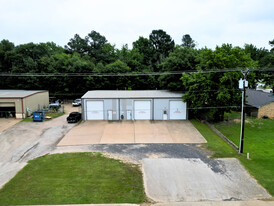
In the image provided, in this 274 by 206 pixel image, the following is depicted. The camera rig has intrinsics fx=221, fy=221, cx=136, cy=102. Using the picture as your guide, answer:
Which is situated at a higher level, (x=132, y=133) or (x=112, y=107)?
(x=112, y=107)

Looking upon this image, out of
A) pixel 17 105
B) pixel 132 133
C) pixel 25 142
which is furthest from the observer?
pixel 17 105

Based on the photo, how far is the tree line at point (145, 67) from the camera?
2277cm

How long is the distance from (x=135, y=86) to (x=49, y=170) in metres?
28.5

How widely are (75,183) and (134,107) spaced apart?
14.6m

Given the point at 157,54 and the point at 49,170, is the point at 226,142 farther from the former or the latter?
the point at 157,54

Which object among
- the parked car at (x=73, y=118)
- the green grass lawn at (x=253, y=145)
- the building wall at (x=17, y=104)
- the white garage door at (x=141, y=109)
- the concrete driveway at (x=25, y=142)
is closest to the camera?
the green grass lawn at (x=253, y=145)

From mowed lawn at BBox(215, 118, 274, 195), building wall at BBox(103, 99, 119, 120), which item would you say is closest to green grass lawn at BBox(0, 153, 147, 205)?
mowed lawn at BBox(215, 118, 274, 195)

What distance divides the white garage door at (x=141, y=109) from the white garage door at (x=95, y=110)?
4.01 metres

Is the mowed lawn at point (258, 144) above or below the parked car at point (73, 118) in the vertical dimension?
below

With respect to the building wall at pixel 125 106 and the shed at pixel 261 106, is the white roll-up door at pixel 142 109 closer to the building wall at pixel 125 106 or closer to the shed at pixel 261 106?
the building wall at pixel 125 106

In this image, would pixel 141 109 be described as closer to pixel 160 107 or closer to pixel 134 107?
pixel 134 107

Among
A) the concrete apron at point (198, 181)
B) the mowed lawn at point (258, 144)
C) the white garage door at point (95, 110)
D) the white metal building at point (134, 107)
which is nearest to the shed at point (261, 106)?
the mowed lawn at point (258, 144)

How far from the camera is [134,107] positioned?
1027 inches

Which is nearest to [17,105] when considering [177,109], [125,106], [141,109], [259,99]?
[125,106]
